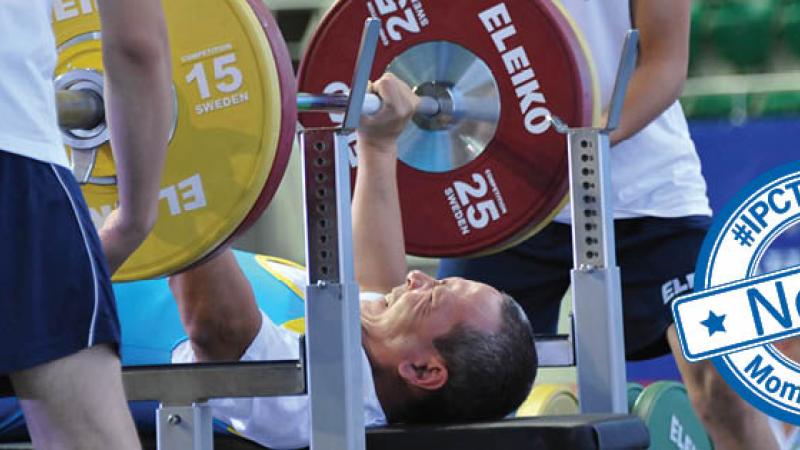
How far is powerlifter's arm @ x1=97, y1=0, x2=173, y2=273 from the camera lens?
170 cm

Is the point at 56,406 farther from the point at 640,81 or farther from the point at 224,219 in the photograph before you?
the point at 640,81

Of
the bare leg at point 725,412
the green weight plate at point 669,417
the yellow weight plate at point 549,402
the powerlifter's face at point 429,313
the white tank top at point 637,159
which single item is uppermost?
the white tank top at point 637,159

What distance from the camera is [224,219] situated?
221 centimetres

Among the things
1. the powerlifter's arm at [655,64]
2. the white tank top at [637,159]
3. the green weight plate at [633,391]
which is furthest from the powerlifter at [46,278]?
the green weight plate at [633,391]

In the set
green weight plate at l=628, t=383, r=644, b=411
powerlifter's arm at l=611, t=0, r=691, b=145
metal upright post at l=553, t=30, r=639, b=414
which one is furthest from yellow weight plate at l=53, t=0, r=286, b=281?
green weight plate at l=628, t=383, r=644, b=411

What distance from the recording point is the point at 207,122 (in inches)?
88.0

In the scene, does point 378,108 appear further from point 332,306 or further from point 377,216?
point 332,306

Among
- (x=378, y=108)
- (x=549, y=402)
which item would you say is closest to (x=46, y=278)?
(x=378, y=108)

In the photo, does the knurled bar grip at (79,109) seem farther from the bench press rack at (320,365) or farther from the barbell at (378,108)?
the bench press rack at (320,365)

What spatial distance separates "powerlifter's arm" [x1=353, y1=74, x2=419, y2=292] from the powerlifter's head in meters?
0.26

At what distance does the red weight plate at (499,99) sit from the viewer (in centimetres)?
271

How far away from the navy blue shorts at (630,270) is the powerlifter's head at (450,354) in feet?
2.10

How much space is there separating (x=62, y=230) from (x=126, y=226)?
9.2 inches

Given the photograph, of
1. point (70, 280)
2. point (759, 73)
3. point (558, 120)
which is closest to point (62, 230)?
point (70, 280)
